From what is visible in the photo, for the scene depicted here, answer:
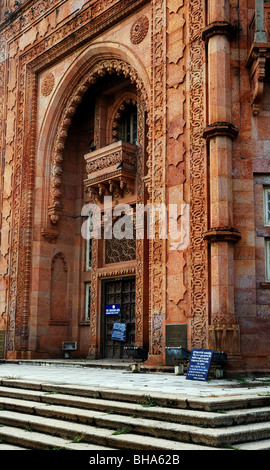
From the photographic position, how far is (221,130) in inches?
407

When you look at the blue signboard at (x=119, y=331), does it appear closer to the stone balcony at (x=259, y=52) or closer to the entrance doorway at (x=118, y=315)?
the entrance doorway at (x=118, y=315)

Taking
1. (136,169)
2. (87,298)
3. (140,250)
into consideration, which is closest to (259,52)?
(136,169)

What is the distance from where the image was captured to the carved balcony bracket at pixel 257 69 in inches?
404

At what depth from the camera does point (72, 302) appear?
16344 millimetres

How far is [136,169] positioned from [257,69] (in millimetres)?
4807

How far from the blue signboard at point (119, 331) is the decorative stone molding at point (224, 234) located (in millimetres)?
4979

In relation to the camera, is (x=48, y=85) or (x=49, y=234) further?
(x=48, y=85)

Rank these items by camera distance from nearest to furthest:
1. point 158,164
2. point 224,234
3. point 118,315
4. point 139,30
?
point 224,234, point 158,164, point 139,30, point 118,315

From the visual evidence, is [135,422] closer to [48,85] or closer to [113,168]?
[113,168]

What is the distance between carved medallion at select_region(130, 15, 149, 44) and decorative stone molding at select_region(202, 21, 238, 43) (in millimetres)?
2613

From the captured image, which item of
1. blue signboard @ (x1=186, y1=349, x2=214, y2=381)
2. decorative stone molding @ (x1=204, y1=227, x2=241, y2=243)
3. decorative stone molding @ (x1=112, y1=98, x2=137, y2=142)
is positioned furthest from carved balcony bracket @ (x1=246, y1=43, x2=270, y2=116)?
decorative stone molding @ (x1=112, y1=98, x2=137, y2=142)

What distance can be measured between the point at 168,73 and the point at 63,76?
4774 mm

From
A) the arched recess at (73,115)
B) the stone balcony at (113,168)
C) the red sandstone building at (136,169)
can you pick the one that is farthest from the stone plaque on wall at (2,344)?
the stone balcony at (113,168)

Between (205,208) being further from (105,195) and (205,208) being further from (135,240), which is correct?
(105,195)
